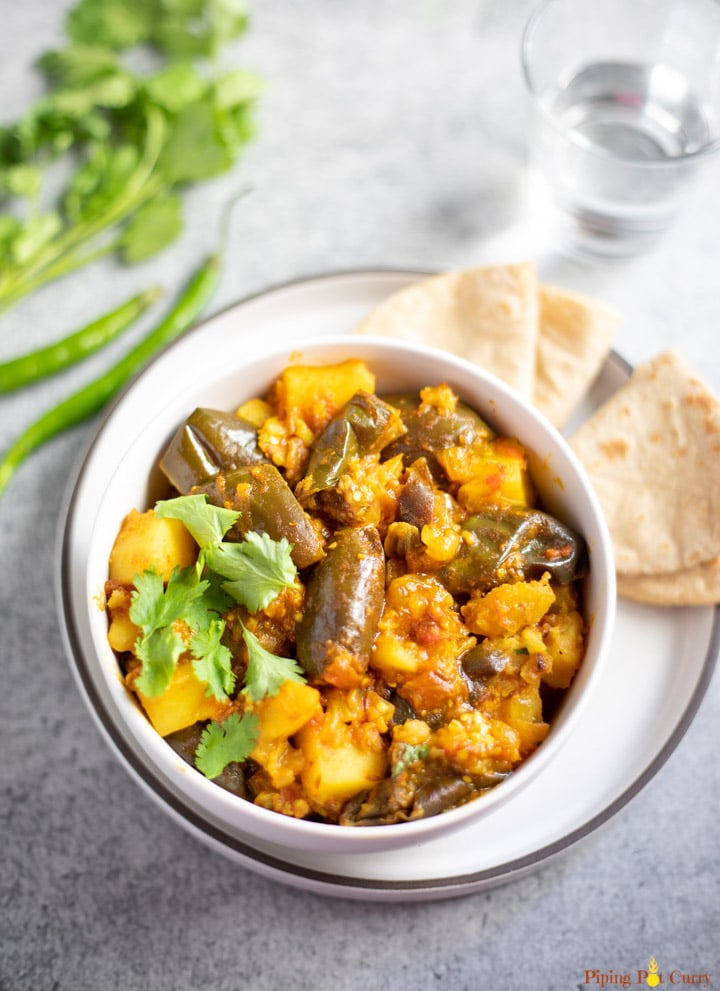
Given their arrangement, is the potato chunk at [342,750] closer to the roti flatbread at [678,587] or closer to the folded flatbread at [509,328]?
the roti flatbread at [678,587]

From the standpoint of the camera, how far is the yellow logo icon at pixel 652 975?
3365mm

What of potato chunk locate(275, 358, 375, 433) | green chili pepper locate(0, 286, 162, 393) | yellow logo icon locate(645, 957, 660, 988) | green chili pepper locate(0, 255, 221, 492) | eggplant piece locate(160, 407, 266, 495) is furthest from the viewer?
green chili pepper locate(0, 286, 162, 393)

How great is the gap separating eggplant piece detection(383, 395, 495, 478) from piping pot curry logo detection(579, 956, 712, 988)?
1.97 metres

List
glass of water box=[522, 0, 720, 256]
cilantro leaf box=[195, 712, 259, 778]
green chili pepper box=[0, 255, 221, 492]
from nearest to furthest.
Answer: cilantro leaf box=[195, 712, 259, 778], green chili pepper box=[0, 255, 221, 492], glass of water box=[522, 0, 720, 256]

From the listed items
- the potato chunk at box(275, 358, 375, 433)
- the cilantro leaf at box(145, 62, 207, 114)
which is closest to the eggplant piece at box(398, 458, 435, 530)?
the potato chunk at box(275, 358, 375, 433)

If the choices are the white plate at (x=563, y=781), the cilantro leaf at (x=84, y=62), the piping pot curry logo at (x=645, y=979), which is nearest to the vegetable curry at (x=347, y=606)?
the white plate at (x=563, y=781)

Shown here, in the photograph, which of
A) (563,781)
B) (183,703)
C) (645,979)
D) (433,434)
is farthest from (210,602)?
(645,979)

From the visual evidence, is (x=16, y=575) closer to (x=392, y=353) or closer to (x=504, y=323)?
(x=392, y=353)

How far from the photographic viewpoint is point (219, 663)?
271 cm

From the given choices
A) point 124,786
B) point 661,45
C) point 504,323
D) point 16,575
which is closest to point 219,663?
point 124,786

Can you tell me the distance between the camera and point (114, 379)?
4.21 m

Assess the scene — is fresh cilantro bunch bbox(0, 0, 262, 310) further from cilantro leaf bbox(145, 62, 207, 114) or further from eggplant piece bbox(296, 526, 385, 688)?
eggplant piece bbox(296, 526, 385, 688)

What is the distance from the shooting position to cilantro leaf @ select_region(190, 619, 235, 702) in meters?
2.66

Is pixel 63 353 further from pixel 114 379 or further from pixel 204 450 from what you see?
pixel 204 450
